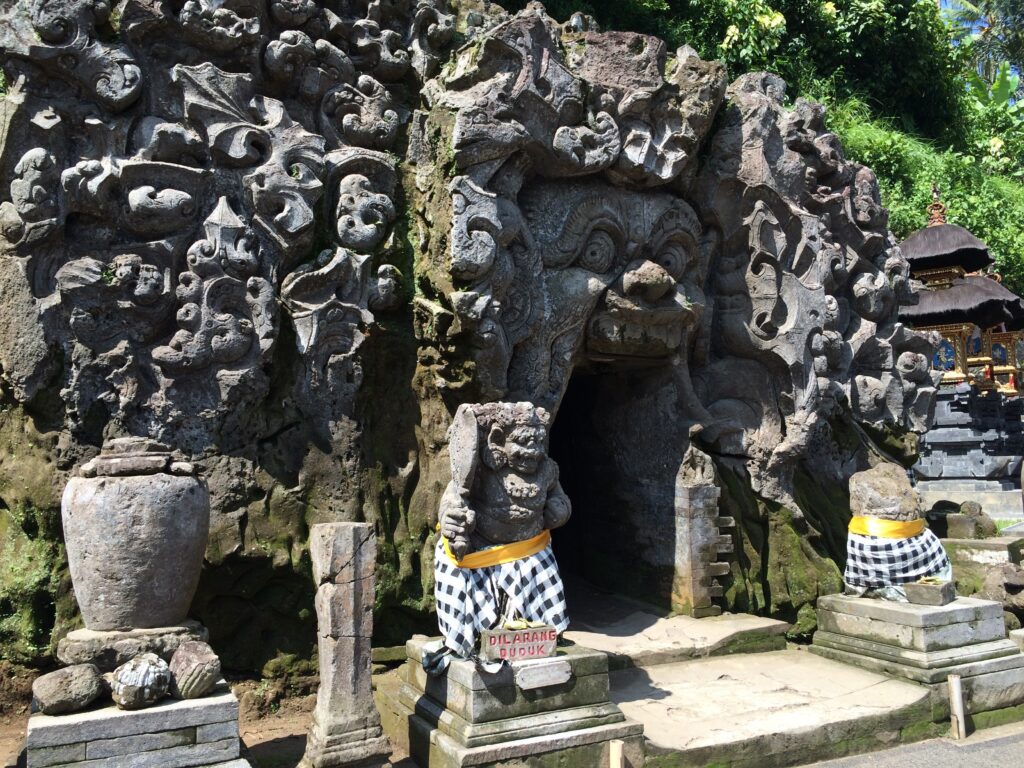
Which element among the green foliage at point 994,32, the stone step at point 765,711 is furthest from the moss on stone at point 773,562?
the green foliage at point 994,32

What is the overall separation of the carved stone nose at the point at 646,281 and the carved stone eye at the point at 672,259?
1.30 feet

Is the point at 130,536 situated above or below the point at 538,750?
above

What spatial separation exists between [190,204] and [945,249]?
15925 mm

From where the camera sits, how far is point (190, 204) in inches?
273

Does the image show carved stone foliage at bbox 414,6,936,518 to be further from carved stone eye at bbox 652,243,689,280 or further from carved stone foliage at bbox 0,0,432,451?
carved stone foliage at bbox 0,0,432,451

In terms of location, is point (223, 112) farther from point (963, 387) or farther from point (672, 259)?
point (963, 387)

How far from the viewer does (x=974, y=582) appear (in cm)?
973

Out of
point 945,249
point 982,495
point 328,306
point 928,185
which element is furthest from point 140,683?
point 928,185

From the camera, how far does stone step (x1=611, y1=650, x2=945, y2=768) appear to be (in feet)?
18.9

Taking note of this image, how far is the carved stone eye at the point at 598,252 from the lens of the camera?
838cm

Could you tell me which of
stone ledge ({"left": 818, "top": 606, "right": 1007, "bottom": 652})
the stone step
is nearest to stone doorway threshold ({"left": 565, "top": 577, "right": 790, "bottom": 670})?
the stone step

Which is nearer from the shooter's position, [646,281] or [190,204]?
[190,204]

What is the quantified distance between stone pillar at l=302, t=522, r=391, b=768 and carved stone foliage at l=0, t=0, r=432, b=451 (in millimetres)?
2342

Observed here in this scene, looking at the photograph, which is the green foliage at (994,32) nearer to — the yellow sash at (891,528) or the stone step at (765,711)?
the yellow sash at (891,528)
